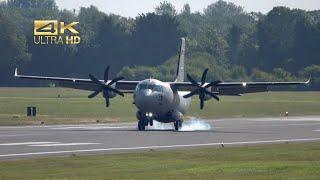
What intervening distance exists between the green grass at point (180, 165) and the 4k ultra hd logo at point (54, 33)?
389 feet

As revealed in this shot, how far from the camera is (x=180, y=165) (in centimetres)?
3866

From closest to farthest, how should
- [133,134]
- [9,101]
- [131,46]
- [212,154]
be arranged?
[212,154]
[133,134]
[9,101]
[131,46]

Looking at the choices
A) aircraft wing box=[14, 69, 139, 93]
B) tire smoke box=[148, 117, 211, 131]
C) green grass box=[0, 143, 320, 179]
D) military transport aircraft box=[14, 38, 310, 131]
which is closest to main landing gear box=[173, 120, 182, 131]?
military transport aircraft box=[14, 38, 310, 131]

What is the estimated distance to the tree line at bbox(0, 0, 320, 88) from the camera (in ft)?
461

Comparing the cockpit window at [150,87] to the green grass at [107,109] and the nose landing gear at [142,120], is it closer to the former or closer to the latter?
the nose landing gear at [142,120]

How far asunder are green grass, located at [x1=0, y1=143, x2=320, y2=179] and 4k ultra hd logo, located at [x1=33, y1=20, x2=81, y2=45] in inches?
4674

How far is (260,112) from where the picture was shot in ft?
333

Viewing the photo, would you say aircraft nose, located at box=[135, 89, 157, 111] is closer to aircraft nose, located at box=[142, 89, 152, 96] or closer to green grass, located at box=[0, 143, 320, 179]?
aircraft nose, located at box=[142, 89, 152, 96]

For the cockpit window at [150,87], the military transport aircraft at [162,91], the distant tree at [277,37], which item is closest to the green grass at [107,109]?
the military transport aircraft at [162,91]

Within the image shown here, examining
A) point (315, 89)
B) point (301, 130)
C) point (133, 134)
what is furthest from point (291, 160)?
point (315, 89)

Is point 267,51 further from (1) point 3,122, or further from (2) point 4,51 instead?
(1) point 3,122

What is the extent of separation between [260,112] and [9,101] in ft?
99.1

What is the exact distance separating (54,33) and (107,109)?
74957 millimetres

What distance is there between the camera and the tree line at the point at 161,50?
14038 cm
